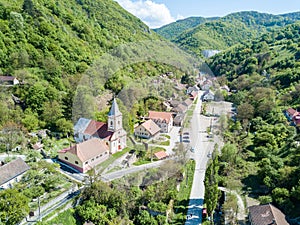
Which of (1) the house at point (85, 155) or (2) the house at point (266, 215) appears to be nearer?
(2) the house at point (266, 215)

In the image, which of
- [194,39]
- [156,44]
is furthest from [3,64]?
[194,39]

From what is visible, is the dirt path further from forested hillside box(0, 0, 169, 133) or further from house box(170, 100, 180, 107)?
forested hillside box(0, 0, 169, 133)

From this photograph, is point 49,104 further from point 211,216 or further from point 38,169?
point 211,216

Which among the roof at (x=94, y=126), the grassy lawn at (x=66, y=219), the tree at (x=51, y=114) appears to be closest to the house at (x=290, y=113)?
the roof at (x=94, y=126)

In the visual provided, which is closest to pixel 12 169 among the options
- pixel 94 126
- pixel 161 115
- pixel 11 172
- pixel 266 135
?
pixel 11 172

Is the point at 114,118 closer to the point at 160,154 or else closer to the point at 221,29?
the point at 160,154

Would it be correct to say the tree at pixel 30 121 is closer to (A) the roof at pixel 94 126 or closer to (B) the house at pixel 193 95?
(A) the roof at pixel 94 126
